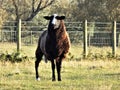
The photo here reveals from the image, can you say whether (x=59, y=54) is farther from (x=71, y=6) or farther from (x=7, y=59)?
(x=71, y=6)

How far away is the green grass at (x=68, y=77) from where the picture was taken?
39.2 feet

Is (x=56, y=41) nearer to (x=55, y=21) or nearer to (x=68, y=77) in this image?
(x=55, y=21)

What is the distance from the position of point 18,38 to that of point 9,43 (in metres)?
4.43

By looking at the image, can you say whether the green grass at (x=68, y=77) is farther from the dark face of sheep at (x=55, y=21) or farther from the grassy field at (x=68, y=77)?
the dark face of sheep at (x=55, y=21)

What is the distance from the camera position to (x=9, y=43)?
88.2ft

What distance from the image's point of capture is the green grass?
11938mm

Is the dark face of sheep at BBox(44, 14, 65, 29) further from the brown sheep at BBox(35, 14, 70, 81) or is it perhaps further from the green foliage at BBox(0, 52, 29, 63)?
the green foliage at BBox(0, 52, 29, 63)

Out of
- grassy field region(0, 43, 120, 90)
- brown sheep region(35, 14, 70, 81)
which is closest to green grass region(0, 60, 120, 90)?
grassy field region(0, 43, 120, 90)

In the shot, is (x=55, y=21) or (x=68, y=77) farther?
(x=68, y=77)

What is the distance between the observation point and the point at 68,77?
1460 centimetres

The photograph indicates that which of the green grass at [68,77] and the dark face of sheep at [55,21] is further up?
the dark face of sheep at [55,21]

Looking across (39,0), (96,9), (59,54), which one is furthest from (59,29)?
(39,0)

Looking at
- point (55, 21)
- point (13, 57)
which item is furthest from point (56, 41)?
point (13, 57)

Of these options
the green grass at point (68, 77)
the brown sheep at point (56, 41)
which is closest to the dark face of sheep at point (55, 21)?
the brown sheep at point (56, 41)
